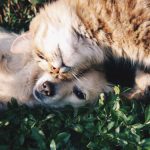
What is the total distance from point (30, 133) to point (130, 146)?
67 centimetres

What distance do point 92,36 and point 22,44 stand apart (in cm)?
69

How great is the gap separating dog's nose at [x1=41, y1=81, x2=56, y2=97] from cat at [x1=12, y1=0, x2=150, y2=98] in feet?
0.43

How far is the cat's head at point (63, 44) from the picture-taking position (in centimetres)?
336

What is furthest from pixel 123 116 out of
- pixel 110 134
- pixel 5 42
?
pixel 5 42

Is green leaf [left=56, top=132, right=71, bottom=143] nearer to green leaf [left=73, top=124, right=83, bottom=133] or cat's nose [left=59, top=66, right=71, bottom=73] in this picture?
green leaf [left=73, top=124, right=83, bottom=133]

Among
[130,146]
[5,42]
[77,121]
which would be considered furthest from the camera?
[5,42]

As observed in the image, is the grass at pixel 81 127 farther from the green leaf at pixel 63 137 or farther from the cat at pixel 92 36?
the cat at pixel 92 36

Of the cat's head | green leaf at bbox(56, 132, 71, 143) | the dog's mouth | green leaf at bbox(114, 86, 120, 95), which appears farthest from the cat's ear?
green leaf at bbox(56, 132, 71, 143)

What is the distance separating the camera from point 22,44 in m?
3.81

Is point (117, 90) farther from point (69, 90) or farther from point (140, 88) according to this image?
point (69, 90)

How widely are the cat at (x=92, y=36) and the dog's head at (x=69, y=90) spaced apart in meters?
0.12

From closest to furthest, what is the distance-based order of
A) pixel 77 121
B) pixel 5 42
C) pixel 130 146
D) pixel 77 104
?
pixel 130 146 < pixel 77 121 < pixel 77 104 < pixel 5 42

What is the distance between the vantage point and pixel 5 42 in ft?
13.6

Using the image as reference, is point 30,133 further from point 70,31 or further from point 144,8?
point 144,8
